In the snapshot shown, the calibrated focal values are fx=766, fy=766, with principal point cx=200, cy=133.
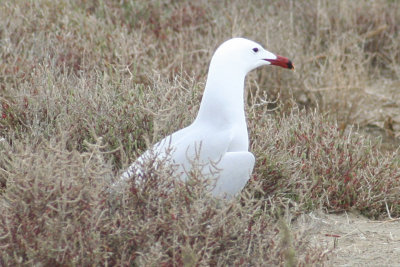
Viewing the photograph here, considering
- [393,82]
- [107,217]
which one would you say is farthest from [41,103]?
[393,82]

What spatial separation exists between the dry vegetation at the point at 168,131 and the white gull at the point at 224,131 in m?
0.13

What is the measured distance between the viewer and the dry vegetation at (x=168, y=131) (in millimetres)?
2705

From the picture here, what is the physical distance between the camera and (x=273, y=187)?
12.3ft

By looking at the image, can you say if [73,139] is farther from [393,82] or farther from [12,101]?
[393,82]

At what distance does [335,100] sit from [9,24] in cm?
241

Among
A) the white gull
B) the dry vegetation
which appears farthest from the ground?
the white gull

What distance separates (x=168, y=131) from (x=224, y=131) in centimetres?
58

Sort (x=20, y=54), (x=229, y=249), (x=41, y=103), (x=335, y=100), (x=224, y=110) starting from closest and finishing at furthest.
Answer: (x=229, y=249) < (x=224, y=110) < (x=41, y=103) < (x=20, y=54) < (x=335, y=100)

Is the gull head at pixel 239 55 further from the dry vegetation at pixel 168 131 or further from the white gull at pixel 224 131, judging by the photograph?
the dry vegetation at pixel 168 131

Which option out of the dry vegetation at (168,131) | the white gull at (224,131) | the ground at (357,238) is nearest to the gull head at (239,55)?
the white gull at (224,131)

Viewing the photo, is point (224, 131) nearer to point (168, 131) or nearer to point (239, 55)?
point (239, 55)

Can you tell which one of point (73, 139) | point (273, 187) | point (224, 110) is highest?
point (224, 110)

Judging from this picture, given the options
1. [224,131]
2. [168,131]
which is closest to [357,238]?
[224,131]

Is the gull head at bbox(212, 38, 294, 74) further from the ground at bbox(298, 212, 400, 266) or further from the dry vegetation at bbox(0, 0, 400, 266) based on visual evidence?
the ground at bbox(298, 212, 400, 266)
